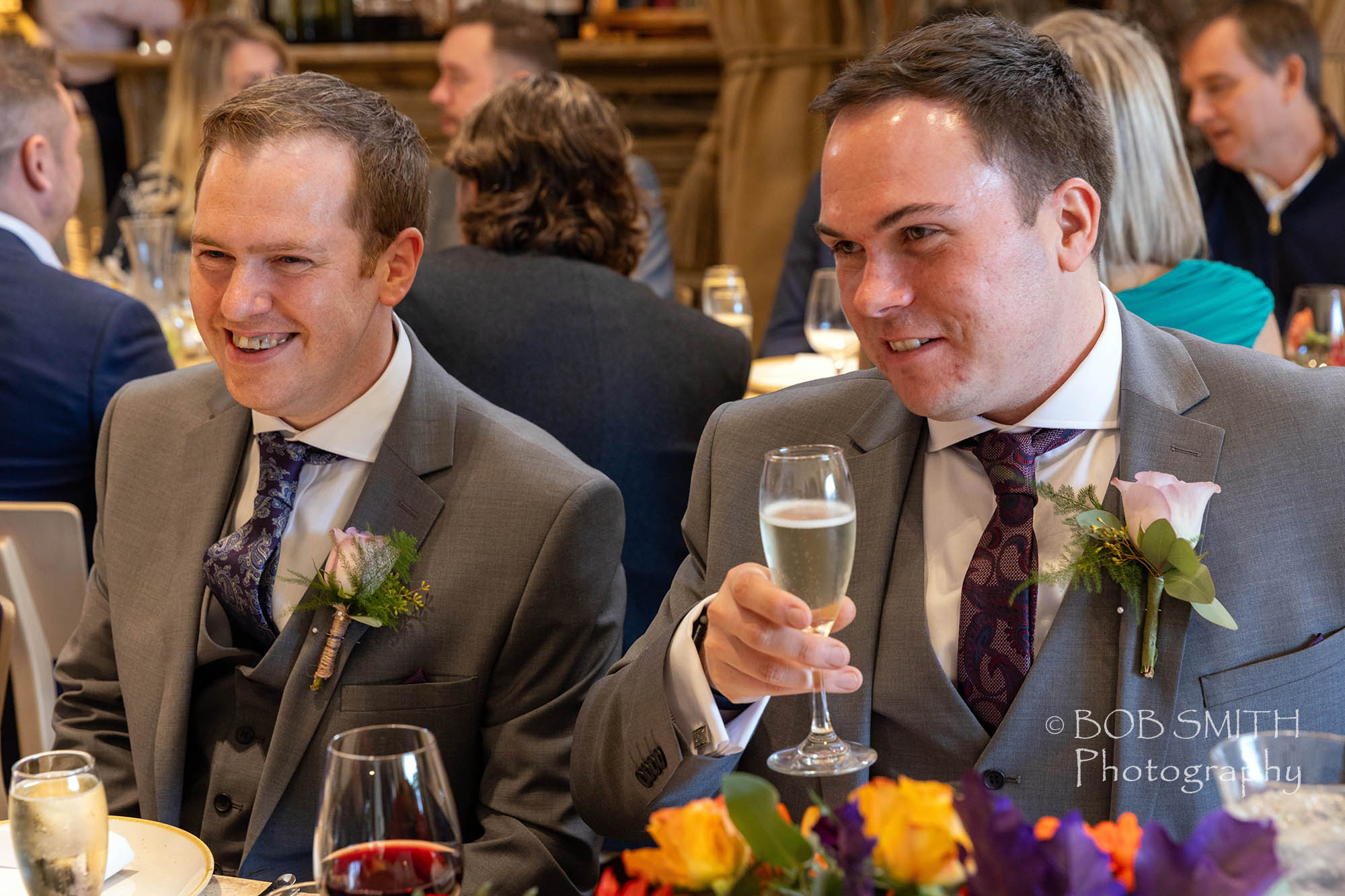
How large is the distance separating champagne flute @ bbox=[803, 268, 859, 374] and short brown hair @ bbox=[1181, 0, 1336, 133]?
1.99m

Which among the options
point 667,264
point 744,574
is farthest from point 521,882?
point 667,264

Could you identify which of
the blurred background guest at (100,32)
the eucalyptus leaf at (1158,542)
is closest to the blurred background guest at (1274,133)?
the eucalyptus leaf at (1158,542)

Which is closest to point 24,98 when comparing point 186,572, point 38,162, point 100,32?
point 38,162

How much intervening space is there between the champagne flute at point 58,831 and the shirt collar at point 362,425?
0.75 m

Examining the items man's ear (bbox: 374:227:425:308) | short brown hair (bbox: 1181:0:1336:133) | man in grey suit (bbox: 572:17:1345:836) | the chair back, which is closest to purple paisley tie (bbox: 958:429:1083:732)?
man in grey suit (bbox: 572:17:1345:836)

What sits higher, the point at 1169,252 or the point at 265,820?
the point at 1169,252

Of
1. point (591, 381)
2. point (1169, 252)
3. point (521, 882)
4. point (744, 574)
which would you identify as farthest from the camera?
point (591, 381)

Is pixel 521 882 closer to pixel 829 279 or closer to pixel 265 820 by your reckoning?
pixel 265 820

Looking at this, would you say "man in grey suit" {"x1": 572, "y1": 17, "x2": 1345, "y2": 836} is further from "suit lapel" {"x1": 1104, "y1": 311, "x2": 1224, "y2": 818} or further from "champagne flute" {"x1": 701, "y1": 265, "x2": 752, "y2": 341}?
"champagne flute" {"x1": 701, "y1": 265, "x2": 752, "y2": 341}

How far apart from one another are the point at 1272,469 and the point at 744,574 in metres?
0.65

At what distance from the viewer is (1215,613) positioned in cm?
140

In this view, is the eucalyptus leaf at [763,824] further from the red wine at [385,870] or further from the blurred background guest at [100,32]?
the blurred background guest at [100,32]

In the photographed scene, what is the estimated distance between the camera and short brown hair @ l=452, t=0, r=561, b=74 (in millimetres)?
4867

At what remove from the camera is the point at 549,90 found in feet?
9.60
